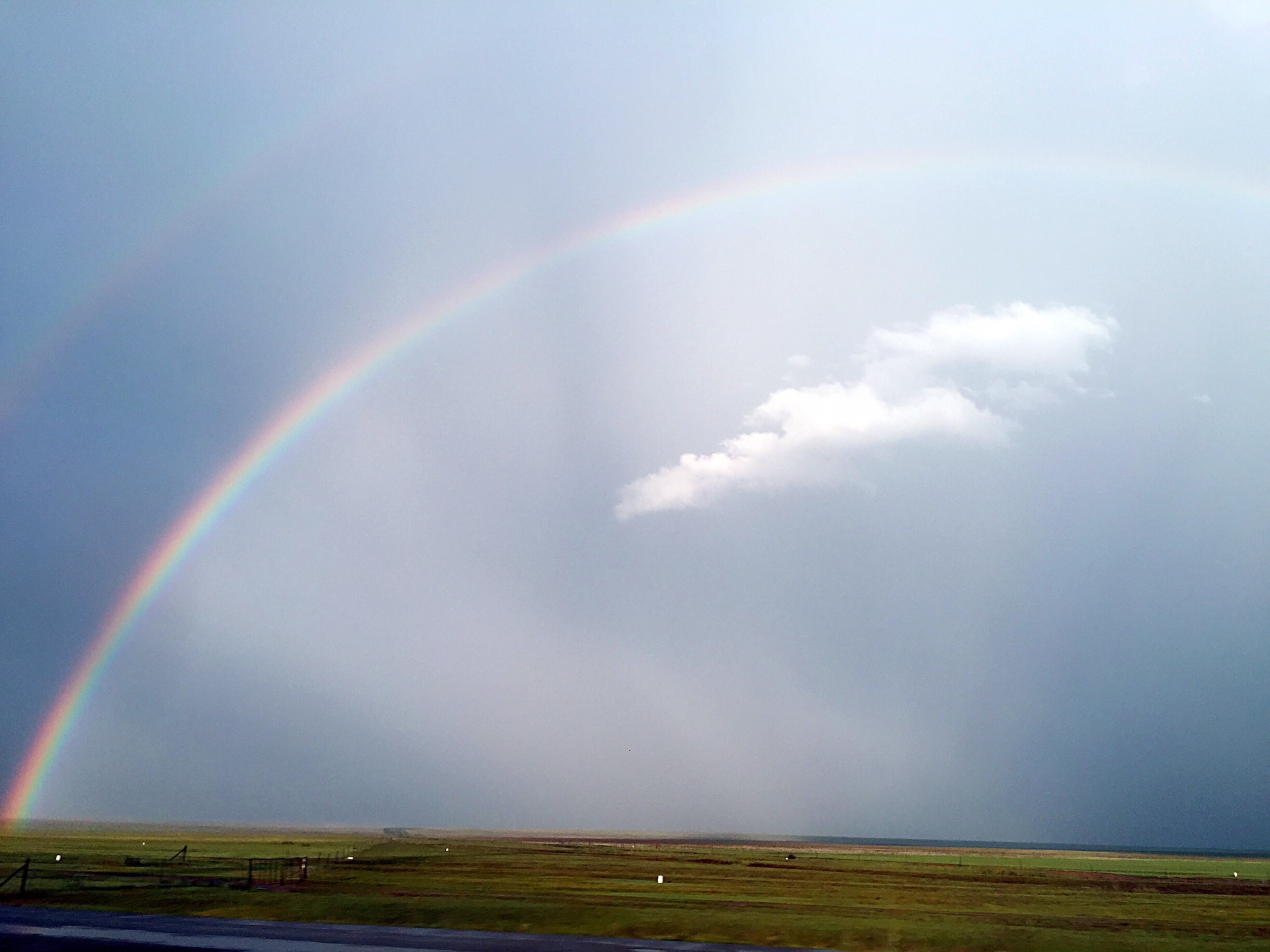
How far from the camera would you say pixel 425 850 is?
136 metres

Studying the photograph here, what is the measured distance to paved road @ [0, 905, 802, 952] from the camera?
3750 centimetres

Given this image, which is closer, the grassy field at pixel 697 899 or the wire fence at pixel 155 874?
the grassy field at pixel 697 899

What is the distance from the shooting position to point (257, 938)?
1588 inches

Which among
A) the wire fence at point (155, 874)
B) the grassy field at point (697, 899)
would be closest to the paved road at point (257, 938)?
the grassy field at point (697, 899)

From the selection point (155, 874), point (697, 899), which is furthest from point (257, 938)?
point (155, 874)

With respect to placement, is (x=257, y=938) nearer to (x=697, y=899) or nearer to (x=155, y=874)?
(x=697, y=899)

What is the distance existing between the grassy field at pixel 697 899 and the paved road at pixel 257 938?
372 cm

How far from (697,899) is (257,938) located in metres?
32.1

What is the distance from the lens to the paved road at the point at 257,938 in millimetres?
37500

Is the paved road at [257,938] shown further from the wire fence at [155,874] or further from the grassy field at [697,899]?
the wire fence at [155,874]

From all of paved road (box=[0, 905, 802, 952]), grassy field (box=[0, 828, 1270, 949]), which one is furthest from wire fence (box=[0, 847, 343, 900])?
paved road (box=[0, 905, 802, 952])

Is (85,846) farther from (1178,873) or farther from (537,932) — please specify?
(1178,873)

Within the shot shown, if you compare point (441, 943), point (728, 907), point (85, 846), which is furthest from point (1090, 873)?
point (85, 846)

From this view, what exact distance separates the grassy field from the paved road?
146 inches
